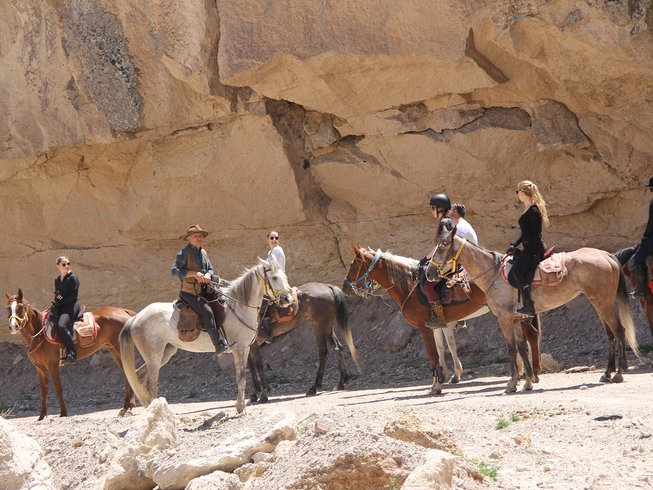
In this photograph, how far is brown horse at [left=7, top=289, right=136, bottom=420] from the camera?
15.6 metres

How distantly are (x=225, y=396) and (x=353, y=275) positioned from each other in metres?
3.58

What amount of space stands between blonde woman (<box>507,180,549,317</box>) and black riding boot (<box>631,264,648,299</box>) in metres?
2.28

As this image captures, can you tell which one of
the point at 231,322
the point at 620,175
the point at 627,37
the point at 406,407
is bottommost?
the point at 406,407

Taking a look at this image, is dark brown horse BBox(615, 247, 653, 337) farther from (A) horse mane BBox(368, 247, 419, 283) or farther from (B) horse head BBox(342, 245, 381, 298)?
(B) horse head BBox(342, 245, 381, 298)

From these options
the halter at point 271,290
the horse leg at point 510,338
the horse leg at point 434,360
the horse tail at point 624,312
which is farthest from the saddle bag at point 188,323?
the horse tail at point 624,312

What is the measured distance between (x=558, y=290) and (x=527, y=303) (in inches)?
18.6

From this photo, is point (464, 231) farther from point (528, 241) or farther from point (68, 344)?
point (68, 344)

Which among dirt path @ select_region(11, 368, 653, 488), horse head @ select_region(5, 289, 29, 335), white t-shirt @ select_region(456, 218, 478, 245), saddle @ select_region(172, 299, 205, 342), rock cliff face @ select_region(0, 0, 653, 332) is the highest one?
rock cliff face @ select_region(0, 0, 653, 332)

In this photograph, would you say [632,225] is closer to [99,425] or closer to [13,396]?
[99,425]

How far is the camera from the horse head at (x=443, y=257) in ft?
43.7

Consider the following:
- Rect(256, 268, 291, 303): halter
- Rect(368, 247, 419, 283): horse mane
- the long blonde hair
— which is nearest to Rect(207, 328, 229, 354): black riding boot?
Rect(256, 268, 291, 303): halter

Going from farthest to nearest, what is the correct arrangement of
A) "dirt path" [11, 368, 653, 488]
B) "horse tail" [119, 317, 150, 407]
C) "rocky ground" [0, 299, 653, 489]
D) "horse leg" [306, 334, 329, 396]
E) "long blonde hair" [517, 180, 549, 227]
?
"horse leg" [306, 334, 329, 396]
"horse tail" [119, 317, 150, 407]
"long blonde hair" [517, 180, 549, 227]
"dirt path" [11, 368, 653, 488]
"rocky ground" [0, 299, 653, 489]

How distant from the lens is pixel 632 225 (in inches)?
700

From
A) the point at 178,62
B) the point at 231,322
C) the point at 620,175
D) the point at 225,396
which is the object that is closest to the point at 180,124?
the point at 178,62
